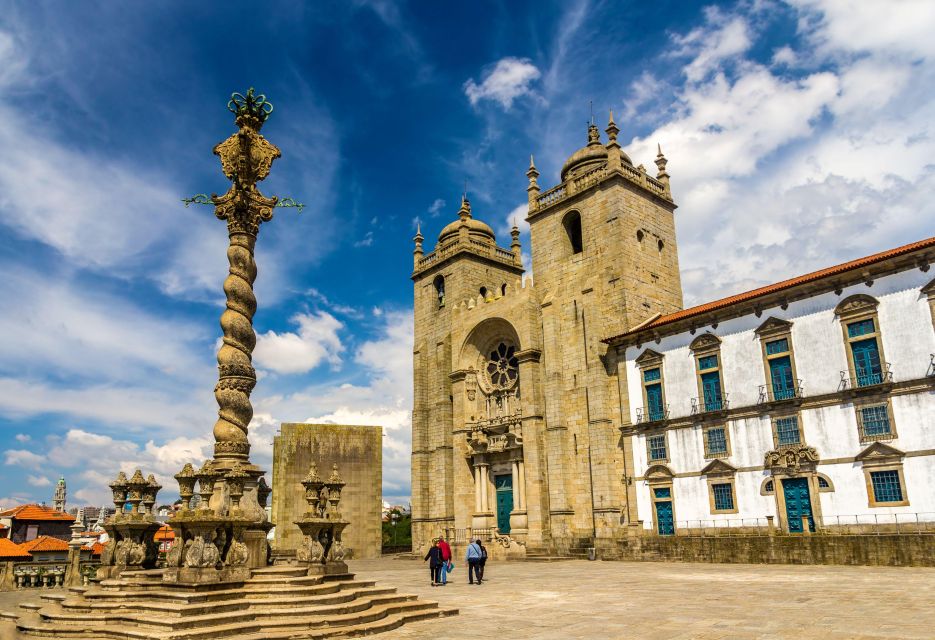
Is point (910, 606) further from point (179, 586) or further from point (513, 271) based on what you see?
point (513, 271)

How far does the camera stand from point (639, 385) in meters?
30.5

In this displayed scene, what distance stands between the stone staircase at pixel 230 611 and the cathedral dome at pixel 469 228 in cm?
3256

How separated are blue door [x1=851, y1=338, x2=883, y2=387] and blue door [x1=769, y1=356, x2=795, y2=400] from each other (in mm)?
2295

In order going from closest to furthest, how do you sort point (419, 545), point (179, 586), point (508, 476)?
1. point (179, 586)
2. point (508, 476)
3. point (419, 545)

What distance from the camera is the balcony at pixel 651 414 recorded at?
29203 mm

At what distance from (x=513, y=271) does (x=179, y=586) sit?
35497 mm

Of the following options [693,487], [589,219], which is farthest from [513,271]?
[693,487]

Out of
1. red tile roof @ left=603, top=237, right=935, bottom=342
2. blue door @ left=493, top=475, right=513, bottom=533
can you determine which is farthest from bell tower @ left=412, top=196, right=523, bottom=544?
red tile roof @ left=603, top=237, right=935, bottom=342

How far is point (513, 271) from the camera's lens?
45.4 m

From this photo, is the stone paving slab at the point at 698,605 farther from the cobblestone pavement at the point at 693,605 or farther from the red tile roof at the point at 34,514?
the red tile roof at the point at 34,514

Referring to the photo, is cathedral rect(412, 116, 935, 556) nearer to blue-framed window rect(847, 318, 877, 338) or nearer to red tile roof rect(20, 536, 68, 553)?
blue-framed window rect(847, 318, 877, 338)

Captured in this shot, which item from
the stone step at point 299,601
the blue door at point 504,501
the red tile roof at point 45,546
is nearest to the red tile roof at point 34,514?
the red tile roof at point 45,546

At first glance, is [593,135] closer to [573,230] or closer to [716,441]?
[573,230]

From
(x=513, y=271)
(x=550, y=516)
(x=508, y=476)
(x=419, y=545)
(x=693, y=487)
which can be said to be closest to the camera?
(x=693, y=487)
